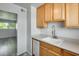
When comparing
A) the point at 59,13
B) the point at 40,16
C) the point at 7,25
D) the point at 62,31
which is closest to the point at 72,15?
the point at 59,13

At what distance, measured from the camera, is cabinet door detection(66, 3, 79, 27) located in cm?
98

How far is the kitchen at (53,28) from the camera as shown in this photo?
0.97 meters

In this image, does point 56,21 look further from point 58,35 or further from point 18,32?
point 18,32

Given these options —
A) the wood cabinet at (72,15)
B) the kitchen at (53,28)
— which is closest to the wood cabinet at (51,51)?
the kitchen at (53,28)

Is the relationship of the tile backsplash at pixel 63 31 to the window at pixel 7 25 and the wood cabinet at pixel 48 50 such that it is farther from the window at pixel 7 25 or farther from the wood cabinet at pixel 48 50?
the window at pixel 7 25

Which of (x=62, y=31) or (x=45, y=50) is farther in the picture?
(x=62, y=31)

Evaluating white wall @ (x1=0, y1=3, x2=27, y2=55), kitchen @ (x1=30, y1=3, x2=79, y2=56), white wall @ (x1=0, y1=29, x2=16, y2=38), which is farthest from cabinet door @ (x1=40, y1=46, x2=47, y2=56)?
white wall @ (x1=0, y1=29, x2=16, y2=38)

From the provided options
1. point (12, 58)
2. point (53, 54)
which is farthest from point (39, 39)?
point (12, 58)

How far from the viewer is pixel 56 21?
1267 millimetres

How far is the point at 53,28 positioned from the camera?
120 cm

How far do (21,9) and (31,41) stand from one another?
48cm

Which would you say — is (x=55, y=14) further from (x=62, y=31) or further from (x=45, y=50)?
(x=45, y=50)

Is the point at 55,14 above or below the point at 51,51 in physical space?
above

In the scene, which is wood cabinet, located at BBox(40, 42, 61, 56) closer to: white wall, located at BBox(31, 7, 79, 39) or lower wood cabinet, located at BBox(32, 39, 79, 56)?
lower wood cabinet, located at BBox(32, 39, 79, 56)
